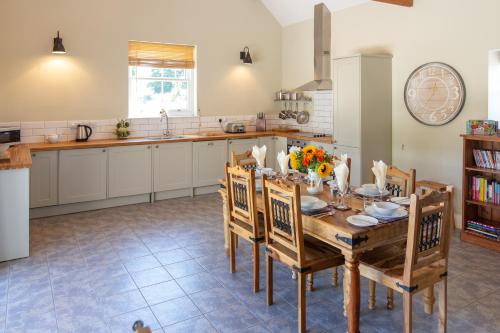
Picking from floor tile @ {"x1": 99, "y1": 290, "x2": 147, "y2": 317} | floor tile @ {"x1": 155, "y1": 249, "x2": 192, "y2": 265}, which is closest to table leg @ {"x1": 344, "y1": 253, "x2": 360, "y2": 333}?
floor tile @ {"x1": 99, "y1": 290, "x2": 147, "y2": 317}

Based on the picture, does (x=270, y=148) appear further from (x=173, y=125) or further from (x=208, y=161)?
(x=173, y=125)

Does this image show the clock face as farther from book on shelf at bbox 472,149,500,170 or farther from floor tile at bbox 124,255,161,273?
floor tile at bbox 124,255,161,273

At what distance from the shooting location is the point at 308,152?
3094 mm

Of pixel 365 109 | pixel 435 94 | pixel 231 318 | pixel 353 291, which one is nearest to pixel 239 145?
pixel 365 109

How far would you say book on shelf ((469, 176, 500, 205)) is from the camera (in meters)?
4.12

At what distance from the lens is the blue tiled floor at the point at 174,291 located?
279 cm

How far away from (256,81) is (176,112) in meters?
1.62

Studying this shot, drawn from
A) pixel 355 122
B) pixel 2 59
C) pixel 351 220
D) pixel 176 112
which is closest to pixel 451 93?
pixel 355 122

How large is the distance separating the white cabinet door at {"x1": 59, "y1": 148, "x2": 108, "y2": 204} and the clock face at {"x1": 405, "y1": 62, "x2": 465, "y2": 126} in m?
4.08

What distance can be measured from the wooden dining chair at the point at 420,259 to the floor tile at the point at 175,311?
1228mm

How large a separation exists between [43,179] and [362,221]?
4.23 meters

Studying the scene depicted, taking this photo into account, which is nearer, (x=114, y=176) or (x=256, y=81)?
(x=114, y=176)

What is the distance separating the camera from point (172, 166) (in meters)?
6.21

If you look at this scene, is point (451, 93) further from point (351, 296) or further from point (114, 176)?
point (114, 176)
